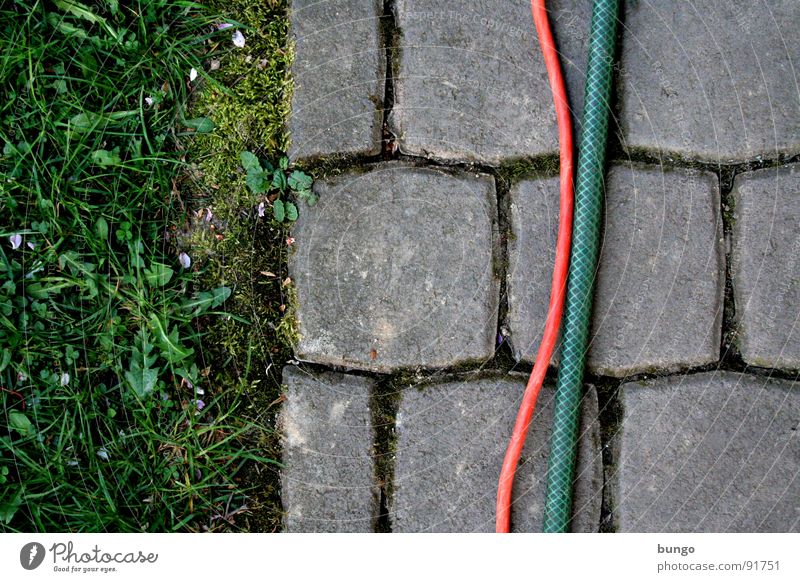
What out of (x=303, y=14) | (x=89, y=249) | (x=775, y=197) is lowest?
(x=89, y=249)

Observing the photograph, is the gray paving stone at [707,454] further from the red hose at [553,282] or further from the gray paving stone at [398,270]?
the gray paving stone at [398,270]

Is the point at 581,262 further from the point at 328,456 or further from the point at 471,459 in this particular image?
the point at 328,456

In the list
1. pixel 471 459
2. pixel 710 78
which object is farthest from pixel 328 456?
pixel 710 78

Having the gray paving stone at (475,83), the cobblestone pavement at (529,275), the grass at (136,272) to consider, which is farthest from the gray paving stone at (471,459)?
the gray paving stone at (475,83)

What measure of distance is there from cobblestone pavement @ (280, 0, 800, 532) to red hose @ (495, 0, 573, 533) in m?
0.05

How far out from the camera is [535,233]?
146cm

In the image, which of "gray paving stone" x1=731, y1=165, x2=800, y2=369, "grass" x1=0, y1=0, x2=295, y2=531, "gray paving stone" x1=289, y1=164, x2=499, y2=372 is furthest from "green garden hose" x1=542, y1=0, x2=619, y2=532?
"grass" x1=0, y1=0, x2=295, y2=531

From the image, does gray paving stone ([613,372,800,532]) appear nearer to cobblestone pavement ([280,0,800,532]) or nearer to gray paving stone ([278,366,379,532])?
cobblestone pavement ([280,0,800,532])

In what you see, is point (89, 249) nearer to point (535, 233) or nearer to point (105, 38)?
point (105, 38)

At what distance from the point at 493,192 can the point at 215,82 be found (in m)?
0.53

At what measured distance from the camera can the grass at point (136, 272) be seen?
57.9 inches

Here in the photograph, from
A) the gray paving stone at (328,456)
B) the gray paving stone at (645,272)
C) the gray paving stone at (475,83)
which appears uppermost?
the gray paving stone at (475,83)

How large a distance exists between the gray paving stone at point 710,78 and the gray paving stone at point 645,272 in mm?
71
